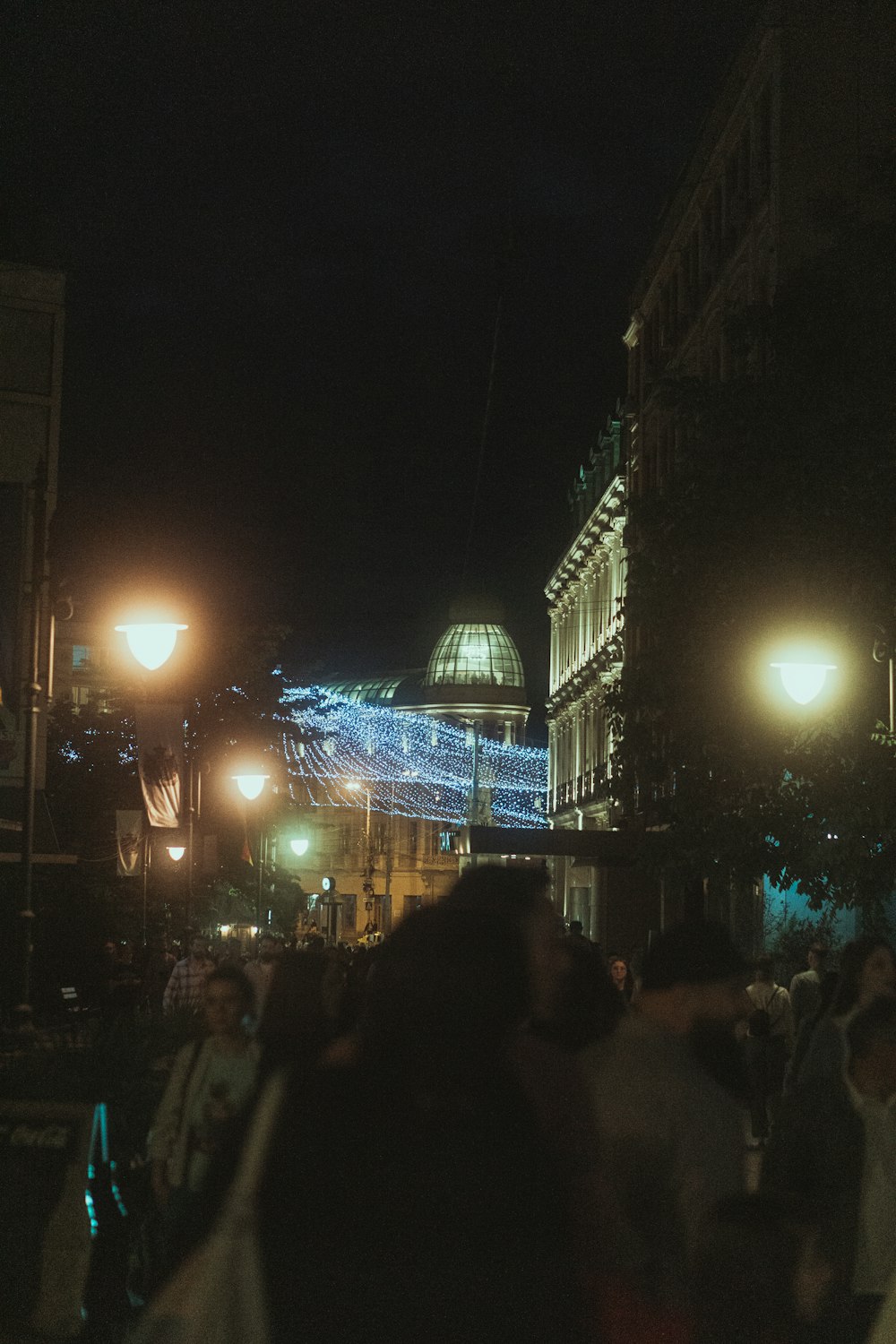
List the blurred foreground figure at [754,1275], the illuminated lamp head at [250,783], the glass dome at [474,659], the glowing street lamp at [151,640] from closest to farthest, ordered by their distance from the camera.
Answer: the blurred foreground figure at [754,1275]
the glowing street lamp at [151,640]
the illuminated lamp head at [250,783]
the glass dome at [474,659]

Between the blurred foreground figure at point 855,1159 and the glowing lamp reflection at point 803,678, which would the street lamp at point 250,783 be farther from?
the blurred foreground figure at point 855,1159

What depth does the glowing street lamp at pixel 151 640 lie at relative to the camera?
52.2ft

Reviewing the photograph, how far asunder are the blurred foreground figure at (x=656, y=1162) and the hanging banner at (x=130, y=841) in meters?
23.4

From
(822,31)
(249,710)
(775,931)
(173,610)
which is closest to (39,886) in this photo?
(249,710)

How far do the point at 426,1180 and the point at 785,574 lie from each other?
1750 centimetres

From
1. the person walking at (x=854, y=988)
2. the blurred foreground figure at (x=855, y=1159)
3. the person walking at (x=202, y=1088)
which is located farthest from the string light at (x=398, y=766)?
the blurred foreground figure at (x=855, y=1159)

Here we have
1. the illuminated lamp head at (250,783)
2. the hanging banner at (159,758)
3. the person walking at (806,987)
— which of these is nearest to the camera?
the person walking at (806,987)

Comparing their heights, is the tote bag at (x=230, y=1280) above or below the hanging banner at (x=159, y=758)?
below

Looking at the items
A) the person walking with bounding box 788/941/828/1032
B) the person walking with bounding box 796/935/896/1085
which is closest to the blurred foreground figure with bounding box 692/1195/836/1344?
the person walking with bounding box 796/935/896/1085

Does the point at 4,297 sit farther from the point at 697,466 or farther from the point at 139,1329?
the point at 139,1329

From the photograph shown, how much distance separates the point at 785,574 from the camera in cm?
2070

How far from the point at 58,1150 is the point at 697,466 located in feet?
48.3

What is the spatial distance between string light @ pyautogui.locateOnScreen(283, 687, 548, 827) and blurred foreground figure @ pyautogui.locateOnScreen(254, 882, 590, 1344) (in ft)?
131

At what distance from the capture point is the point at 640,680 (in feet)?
74.2
